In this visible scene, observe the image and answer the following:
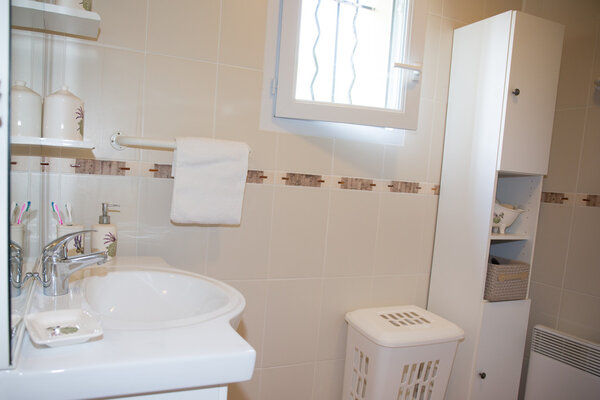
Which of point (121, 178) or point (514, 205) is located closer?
point (121, 178)

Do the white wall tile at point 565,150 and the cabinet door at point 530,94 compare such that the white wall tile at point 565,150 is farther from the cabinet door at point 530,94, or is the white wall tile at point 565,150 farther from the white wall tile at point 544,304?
the white wall tile at point 544,304

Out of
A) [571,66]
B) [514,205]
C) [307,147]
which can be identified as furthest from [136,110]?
[571,66]

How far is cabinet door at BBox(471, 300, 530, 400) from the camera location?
1589 millimetres

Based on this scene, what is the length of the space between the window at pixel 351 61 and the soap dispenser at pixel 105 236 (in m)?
0.62

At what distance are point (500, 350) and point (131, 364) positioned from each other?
4.87 ft

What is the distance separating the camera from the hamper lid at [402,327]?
141cm

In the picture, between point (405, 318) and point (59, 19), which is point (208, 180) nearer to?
point (59, 19)

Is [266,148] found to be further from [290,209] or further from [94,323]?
[94,323]

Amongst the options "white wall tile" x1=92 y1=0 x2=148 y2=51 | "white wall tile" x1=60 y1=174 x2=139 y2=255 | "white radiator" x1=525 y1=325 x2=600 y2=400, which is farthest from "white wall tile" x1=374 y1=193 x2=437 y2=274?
"white wall tile" x1=92 y1=0 x2=148 y2=51

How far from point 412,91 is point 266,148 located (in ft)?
1.90

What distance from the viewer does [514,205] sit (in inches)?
67.9

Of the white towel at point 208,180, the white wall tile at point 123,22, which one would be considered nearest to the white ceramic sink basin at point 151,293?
the white towel at point 208,180

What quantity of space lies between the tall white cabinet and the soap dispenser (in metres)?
1.26

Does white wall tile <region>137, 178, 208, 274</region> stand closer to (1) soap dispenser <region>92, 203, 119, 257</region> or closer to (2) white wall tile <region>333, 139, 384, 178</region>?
(1) soap dispenser <region>92, 203, 119, 257</region>
